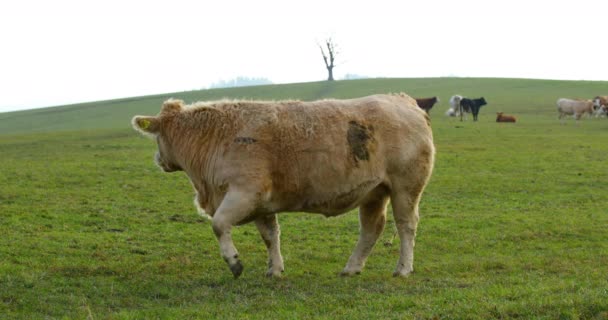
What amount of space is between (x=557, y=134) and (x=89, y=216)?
25528 millimetres

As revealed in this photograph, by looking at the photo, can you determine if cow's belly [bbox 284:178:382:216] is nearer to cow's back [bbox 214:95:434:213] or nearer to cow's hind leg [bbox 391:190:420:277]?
cow's back [bbox 214:95:434:213]

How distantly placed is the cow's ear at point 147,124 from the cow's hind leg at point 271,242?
5.93 feet

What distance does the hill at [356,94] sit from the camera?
191ft

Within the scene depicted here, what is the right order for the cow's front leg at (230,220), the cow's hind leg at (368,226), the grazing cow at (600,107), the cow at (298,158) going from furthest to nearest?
the grazing cow at (600,107), the cow's hind leg at (368,226), the cow at (298,158), the cow's front leg at (230,220)

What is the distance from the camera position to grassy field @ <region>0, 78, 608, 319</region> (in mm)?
7324

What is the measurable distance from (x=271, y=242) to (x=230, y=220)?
122 centimetres

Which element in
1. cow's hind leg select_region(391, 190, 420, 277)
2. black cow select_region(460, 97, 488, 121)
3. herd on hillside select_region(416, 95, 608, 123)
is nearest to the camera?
cow's hind leg select_region(391, 190, 420, 277)

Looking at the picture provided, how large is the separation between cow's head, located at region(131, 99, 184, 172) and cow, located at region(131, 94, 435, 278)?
0.04 ft

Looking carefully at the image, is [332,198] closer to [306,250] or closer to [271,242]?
[271,242]

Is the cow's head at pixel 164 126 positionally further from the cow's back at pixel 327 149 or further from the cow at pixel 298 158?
the cow's back at pixel 327 149

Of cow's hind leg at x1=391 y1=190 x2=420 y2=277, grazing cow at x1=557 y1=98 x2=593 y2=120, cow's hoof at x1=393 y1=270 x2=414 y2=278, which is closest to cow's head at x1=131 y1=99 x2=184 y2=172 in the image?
cow's hind leg at x1=391 y1=190 x2=420 y2=277

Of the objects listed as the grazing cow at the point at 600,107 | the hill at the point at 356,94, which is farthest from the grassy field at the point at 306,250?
the hill at the point at 356,94

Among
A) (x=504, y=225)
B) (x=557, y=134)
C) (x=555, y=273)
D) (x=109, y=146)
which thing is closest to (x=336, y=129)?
(x=555, y=273)

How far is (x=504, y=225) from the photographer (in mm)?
13672
